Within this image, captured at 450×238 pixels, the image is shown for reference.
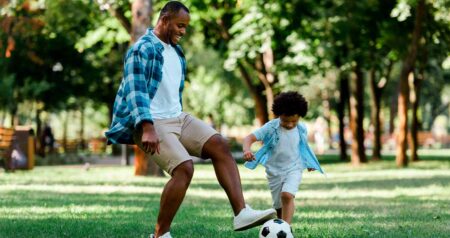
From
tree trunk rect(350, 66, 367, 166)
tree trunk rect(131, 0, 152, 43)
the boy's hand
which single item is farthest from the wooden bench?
the boy's hand

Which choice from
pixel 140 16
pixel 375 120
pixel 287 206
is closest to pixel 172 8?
pixel 287 206

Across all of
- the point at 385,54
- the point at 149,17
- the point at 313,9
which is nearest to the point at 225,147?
the point at 149,17

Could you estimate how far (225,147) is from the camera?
733cm

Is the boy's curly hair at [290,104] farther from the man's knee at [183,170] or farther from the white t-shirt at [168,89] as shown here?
the man's knee at [183,170]

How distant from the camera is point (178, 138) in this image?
24.0 ft

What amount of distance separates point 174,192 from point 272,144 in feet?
5.23

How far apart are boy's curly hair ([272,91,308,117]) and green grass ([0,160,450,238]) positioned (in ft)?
3.61

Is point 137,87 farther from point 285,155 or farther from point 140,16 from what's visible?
point 140,16

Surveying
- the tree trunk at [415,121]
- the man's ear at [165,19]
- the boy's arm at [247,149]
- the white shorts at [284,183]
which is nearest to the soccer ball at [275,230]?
the boy's arm at [247,149]

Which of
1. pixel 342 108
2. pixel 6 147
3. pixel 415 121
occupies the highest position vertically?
pixel 342 108

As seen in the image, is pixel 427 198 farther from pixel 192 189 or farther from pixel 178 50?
pixel 178 50

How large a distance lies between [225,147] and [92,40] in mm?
23058

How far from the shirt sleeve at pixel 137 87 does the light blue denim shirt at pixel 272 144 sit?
1.60m

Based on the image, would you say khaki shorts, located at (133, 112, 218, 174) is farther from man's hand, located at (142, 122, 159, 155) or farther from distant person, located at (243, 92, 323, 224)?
distant person, located at (243, 92, 323, 224)
